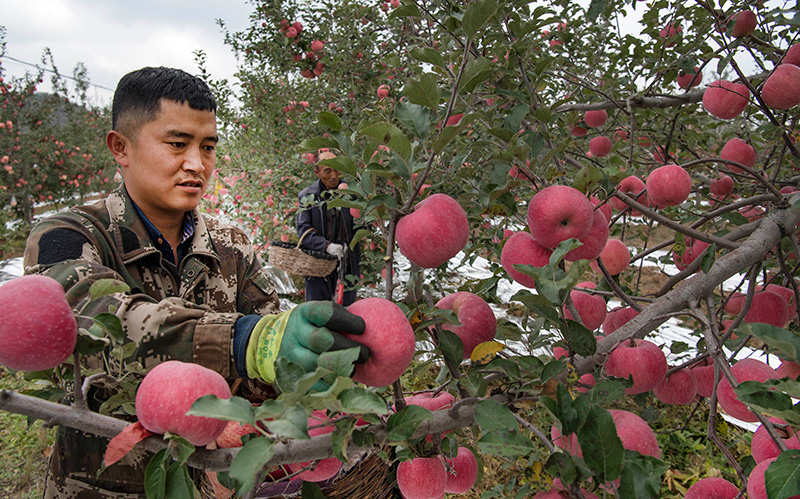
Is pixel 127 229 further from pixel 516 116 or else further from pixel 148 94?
pixel 516 116

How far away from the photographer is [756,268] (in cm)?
103

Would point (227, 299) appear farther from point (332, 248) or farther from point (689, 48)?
point (332, 248)

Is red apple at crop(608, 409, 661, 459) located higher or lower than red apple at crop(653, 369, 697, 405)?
higher

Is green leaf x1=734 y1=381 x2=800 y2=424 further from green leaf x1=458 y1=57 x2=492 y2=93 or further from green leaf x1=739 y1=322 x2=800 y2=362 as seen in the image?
green leaf x1=458 y1=57 x2=492 y2=93

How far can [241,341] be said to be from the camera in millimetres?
817

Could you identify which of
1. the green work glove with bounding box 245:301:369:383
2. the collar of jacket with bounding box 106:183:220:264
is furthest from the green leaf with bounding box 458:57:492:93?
the collar of jacket with bounding box 106:183:220:264

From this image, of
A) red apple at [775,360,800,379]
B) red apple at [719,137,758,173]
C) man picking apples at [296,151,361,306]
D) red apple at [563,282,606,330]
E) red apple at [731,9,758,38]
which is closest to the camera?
red apple at [775,360,800,379]

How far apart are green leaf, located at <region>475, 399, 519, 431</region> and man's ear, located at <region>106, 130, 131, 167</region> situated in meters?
1.09

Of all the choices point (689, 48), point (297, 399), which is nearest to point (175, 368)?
point (297, 399)

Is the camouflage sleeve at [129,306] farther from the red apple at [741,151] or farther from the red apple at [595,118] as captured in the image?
the red apple at [741,151]

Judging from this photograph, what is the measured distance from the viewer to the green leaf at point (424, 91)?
667 millimetres

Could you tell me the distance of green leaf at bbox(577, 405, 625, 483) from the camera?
52 cm

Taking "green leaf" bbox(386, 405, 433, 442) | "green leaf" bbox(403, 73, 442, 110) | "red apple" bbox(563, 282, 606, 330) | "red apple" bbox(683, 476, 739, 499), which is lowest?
"red apple" bbox(683, 476, 739, 499)

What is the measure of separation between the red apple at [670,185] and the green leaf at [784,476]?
36.1 inches
